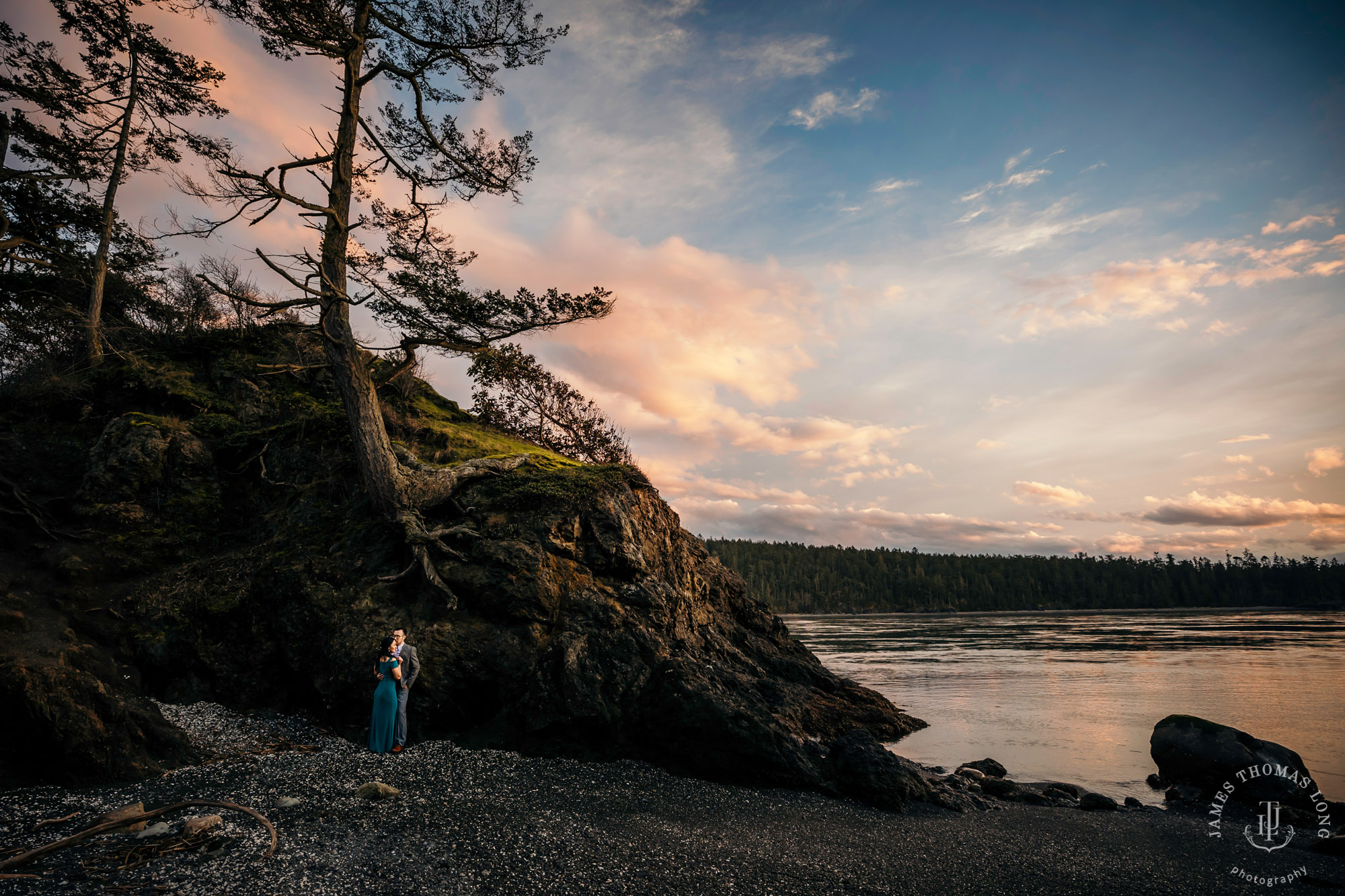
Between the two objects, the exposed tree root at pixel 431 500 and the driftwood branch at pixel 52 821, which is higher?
the exposed tree root at pixel 431 500

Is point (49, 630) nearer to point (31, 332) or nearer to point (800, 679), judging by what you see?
point (31, 332)

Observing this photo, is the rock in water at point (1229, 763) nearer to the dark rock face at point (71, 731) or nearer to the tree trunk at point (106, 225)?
the dark rock face at point (71, 731)

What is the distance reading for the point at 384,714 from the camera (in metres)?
9.42

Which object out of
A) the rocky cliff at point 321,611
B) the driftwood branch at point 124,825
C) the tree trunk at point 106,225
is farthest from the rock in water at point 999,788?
the tree trunk at point 106,225

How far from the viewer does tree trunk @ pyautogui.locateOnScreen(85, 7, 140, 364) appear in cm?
1636

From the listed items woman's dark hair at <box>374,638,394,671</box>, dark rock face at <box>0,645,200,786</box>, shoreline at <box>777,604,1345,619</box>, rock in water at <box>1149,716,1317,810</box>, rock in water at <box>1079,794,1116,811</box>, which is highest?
woman's dark hair at <box>374,638,394,671</box>

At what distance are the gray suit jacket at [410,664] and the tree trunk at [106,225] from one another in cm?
1468

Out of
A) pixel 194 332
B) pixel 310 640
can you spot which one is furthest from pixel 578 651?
pixel 194 332

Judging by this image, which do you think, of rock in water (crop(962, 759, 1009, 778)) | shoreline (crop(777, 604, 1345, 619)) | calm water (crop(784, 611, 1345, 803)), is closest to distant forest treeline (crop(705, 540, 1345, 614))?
shoreline (crop(777, 604, 1345, 619))

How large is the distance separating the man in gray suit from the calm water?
13.0 m

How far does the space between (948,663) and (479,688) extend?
32.7 metres

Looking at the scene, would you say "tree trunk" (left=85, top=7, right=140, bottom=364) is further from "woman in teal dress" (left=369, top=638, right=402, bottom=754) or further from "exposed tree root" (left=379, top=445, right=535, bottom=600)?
"woman in teal dress" (left=369, top=638, right=402, bottom=754)

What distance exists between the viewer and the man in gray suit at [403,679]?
961cm

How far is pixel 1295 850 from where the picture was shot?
8.99 metres
